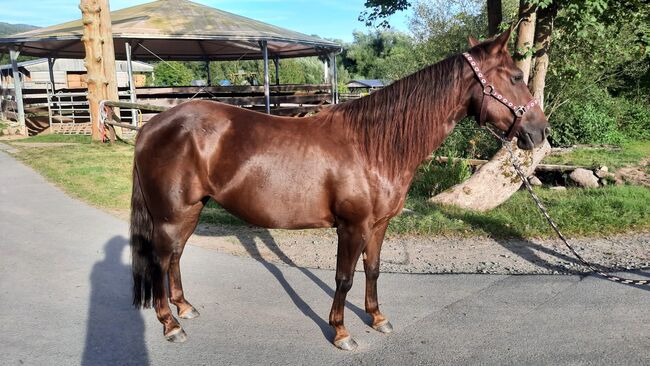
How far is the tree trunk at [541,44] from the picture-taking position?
6695mm

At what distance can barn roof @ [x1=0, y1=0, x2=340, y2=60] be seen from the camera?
47.5 feet

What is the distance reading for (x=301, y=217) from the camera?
309 cm

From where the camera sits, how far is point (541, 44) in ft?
22.3

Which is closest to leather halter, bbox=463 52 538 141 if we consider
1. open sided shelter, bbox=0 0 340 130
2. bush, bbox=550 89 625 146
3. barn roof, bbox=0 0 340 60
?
bush, bbox=550 89 625 146

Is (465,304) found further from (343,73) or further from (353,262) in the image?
(343,73)

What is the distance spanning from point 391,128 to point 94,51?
1173 cm

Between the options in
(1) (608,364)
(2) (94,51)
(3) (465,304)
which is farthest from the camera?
(2) (94,51)

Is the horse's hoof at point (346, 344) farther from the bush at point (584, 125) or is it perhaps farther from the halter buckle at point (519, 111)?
the bush at point (584, 125)

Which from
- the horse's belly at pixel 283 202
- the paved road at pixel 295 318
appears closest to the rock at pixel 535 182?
the paved road at pixel 295 318

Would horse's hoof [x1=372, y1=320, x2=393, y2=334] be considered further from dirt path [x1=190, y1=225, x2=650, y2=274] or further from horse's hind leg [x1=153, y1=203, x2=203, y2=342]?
horse's hind leg [x1=153, y1=203, x2=203, y2=342]

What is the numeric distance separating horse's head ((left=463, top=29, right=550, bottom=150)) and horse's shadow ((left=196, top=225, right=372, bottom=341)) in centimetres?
181

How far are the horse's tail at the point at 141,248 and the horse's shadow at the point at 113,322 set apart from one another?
206mm

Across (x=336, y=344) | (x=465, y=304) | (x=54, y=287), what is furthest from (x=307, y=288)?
(x=54, y=287)

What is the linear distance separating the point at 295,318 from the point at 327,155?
137 centimetres
